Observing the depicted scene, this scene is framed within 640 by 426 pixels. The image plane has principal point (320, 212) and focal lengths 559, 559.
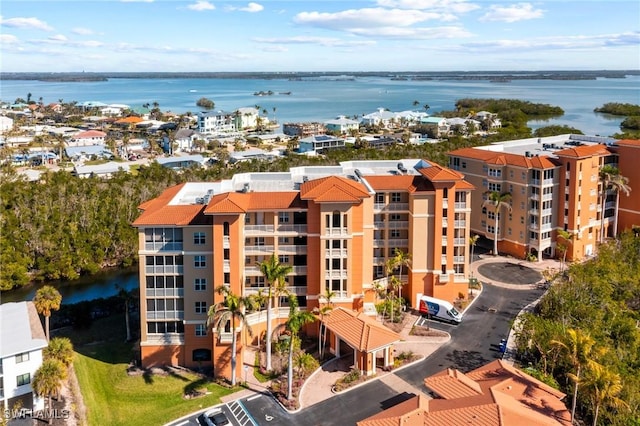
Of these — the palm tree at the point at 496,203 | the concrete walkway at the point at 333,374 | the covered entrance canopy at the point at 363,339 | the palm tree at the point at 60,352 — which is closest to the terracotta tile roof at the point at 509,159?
the palm tree at the point at 496,203

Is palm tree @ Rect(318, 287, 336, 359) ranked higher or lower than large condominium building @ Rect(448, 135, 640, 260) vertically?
lower

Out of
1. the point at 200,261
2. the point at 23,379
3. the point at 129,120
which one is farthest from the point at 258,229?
the point at 129,120

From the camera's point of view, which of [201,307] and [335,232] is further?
[335,232]

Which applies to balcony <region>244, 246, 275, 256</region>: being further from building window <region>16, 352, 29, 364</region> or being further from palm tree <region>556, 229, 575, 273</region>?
palm tree <region>556, 229, 575, 273</region>


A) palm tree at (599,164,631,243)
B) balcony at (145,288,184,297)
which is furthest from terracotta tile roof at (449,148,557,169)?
balcony at (145,288,184,297)

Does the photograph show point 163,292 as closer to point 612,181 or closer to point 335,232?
point 335,232

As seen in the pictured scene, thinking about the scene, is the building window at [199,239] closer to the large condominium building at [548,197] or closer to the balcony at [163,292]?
the balcony at [163,292]

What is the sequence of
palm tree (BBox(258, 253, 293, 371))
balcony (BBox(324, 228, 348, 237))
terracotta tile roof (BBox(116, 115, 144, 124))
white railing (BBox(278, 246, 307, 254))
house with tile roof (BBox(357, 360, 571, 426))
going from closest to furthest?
1. house with tile roof (BBox(357, 360, 571, 426))
2. palm tree (BBox(258, 253, 293, 371))
3. balcony (BBox(324, 228, 348, 237))
4. white railing (BBox(278, 246, 307, 254))
5. terracotta tile roof (BBox(116, 115, 144, 124))
